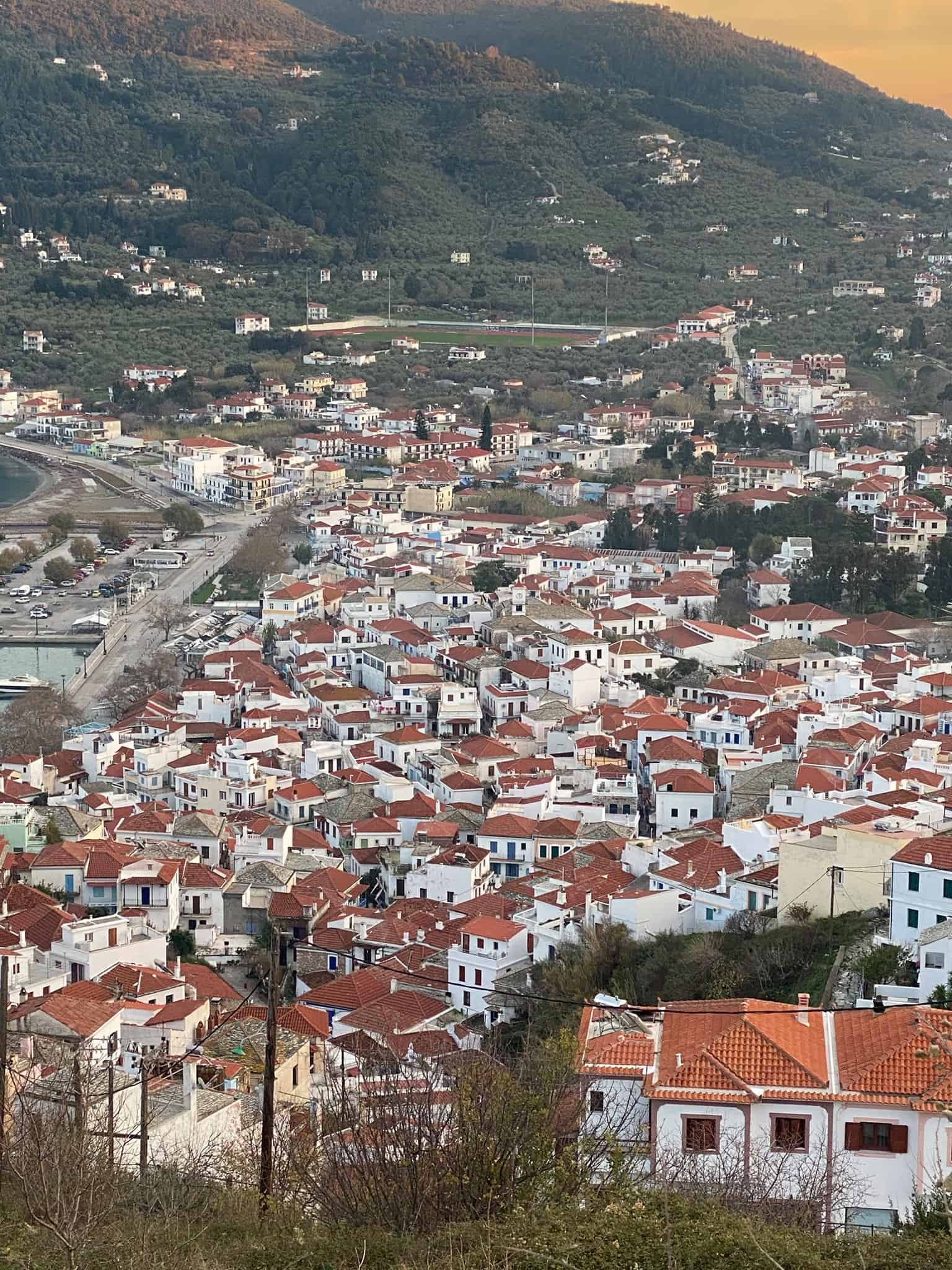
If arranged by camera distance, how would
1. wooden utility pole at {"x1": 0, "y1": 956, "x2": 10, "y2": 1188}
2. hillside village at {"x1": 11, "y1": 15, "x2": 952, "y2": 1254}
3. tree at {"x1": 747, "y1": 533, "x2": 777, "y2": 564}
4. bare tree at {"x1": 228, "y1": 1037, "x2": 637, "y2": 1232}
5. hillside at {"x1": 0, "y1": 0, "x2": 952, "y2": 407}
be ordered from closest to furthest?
bare tree at {"x1": 228, "y1": 1037, "x2": 637, "y2": 1232}
wooden utility pole at {"x1": 0, "y1": 956, "x2": 10, "y2": 1188}
hillside village at {"x1": 11, "y1": 15, "x2": 952, "y2": 1254}
tree at {"x1": 747, "y1": 533, "x2": 777, "y2": 564}
hillside at {"x1": 0, "y1": 0, "x2": 952, "y2": 407}

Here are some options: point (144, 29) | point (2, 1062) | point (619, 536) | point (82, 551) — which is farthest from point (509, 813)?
point (144, 29)

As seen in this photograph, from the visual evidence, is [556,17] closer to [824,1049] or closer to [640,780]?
[640,780]

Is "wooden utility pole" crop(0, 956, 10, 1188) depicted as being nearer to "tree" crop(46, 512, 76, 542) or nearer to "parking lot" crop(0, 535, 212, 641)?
"parking lot" crop(0, 535, 212, 641)

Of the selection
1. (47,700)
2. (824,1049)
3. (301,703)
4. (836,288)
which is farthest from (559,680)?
(836,288)

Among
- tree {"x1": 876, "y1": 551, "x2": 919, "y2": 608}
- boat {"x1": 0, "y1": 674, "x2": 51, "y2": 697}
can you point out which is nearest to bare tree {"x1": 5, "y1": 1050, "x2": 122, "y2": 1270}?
boat {"x1": 0, "y1": 674, "x2": 51, "y2": 697}

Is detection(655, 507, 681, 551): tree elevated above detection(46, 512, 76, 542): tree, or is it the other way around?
detection(655, 507, 681, 551): tree

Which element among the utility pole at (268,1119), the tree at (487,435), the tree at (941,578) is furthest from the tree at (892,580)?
the utility pole at (268,1119)

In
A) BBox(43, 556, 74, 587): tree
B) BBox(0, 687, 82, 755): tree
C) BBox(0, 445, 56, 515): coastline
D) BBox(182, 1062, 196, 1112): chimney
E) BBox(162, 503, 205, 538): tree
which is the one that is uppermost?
BBox(182, 1062, 196, 1112): chimney

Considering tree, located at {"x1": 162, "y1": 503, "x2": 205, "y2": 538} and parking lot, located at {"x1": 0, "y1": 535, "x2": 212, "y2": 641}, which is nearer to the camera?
parking lot, located at {"x1": 0, "y1": 535, "x2": 212, "y2": 641}
